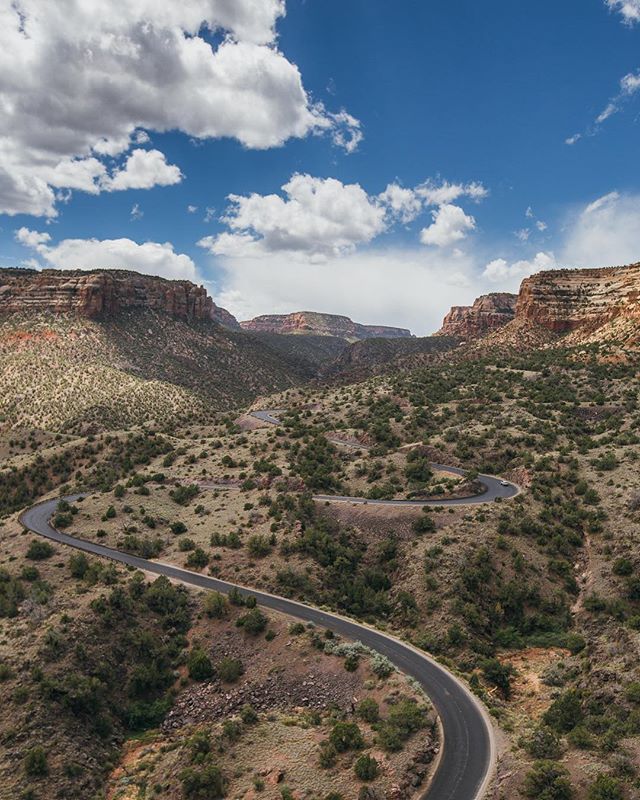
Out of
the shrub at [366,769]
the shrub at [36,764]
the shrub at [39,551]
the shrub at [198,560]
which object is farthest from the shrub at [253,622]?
the shrub at [39,551]

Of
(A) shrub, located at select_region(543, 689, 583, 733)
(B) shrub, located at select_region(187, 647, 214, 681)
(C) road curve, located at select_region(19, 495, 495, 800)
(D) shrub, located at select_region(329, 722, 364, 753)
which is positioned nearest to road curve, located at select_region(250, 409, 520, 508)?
(C) road curve, located at select_region(19, 495, 495, 800)

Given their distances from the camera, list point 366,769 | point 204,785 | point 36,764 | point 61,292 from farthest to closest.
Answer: point 61,292 < point 36,764 < point 204,785 < point 366,769

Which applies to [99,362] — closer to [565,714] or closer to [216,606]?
[216,606]

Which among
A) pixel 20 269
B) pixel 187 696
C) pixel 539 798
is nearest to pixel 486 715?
pixel 539 798

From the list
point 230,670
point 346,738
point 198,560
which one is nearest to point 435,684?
point 346,738

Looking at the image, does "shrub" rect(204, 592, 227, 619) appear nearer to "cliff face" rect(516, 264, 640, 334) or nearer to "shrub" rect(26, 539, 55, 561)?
"shrub" rect(26, 539, 55, 561)

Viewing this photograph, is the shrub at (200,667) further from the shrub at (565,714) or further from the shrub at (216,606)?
Result: the shrub at (565,714)
